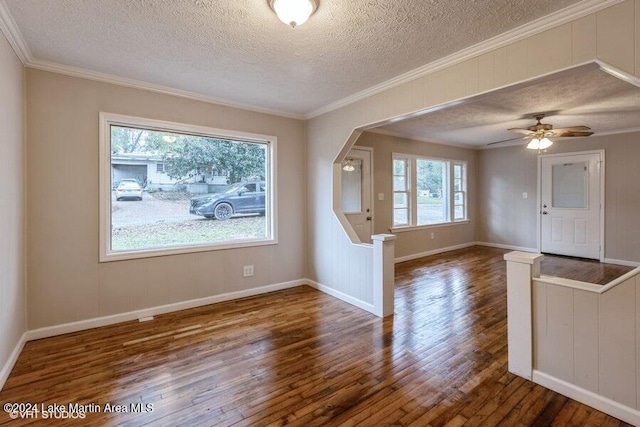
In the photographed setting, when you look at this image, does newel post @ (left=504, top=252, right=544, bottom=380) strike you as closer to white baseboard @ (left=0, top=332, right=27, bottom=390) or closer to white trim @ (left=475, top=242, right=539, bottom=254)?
white baseboard @ (left=0, top=332, right=27, bottom=390)

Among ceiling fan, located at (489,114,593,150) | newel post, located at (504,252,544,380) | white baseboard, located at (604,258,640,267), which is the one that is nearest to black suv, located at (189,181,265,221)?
newel post, located at (504,252,544,380)

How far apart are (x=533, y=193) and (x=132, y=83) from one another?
7622mm

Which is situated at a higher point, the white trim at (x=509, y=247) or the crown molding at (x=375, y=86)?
the crown molding at (x=375, y=86)

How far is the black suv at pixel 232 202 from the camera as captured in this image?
3.87m

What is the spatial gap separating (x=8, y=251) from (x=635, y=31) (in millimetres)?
4380

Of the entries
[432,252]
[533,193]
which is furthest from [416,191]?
[533,193]

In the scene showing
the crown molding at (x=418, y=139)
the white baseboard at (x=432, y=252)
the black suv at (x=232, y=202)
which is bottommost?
the white baseboard at (x=432, y=252)

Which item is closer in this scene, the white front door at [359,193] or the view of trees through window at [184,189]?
the view of trees through window at [184,189]

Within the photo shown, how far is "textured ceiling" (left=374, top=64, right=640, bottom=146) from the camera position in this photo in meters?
3.24

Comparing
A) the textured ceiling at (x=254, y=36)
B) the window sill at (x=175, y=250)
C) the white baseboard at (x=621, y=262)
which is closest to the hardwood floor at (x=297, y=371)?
the window sill at (x=175, y=250)

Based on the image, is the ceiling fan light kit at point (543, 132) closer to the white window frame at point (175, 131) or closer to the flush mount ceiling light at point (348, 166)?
the flush mount ceiling light at point (348, 166)

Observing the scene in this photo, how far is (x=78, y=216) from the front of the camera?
9.88ft

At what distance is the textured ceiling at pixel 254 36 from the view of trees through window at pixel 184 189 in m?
0.75

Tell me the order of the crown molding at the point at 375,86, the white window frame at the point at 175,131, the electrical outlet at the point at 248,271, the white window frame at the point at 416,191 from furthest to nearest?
the white window frame at the point at 416,191
the electrical outlet at the point at 248,271
the white window frame at the point at 175,131
the crown molding at the point at 375,86
